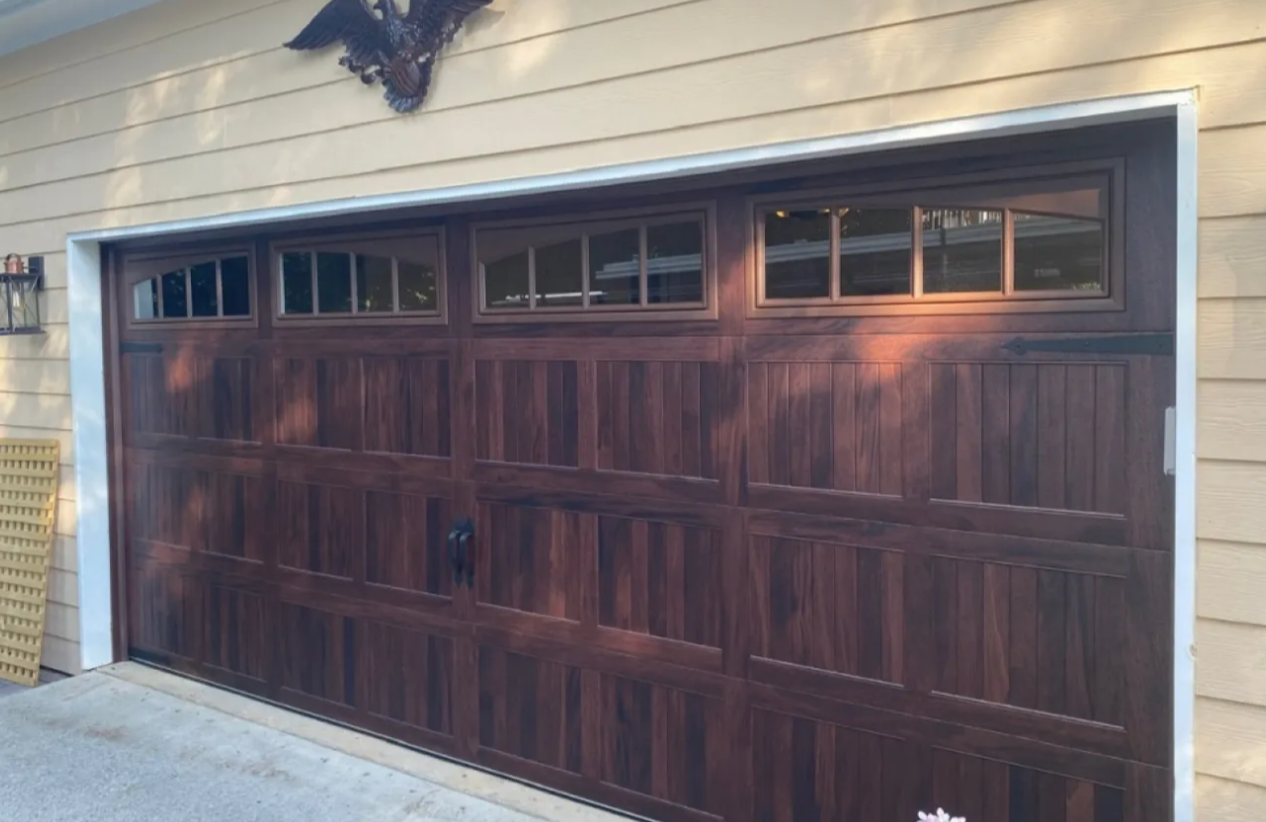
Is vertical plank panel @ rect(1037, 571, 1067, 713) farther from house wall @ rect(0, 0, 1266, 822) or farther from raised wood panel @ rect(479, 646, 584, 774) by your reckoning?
raised wood panel @ rect(479, 646, 584, 774)

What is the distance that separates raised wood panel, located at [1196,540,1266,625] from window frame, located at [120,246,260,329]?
148 inches

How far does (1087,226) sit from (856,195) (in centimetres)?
62

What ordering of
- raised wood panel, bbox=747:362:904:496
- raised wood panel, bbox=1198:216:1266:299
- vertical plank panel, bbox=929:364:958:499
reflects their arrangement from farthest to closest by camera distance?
1. raised wood panel, bbox=747:362:904:496
2. vertical plank panel, bbox=929:364:958:499
3. raised wood panel, bbox=1198:216:1266:299

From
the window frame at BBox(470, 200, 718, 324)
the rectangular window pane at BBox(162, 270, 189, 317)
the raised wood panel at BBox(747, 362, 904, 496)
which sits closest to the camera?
the raised wood panel at BBox(747, 362, 904, 496)

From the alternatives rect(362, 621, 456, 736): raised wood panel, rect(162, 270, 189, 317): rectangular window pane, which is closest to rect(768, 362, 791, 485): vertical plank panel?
rect(362, 621, 456, 736): raised wood panel

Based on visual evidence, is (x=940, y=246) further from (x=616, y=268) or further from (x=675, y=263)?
(x=616, y=268)

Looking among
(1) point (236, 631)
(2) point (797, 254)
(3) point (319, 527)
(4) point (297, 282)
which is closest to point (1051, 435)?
(2) point (797, 254)

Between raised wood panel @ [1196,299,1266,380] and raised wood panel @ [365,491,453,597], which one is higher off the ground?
raised wood panel @ [1196,299,1266,380]

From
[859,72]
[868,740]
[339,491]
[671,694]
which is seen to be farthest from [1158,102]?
[339,491]

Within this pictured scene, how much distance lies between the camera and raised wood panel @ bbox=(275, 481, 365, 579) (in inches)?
155

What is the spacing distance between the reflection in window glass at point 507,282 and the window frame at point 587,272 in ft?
0.06

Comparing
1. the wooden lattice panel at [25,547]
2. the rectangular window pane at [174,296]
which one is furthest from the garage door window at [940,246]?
the wooden lattice panel at [25,547]

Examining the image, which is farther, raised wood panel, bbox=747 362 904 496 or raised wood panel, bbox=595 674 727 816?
raised wood panel, bbox=595 674 727 816

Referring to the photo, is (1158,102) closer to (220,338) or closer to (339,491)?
(339,491)
